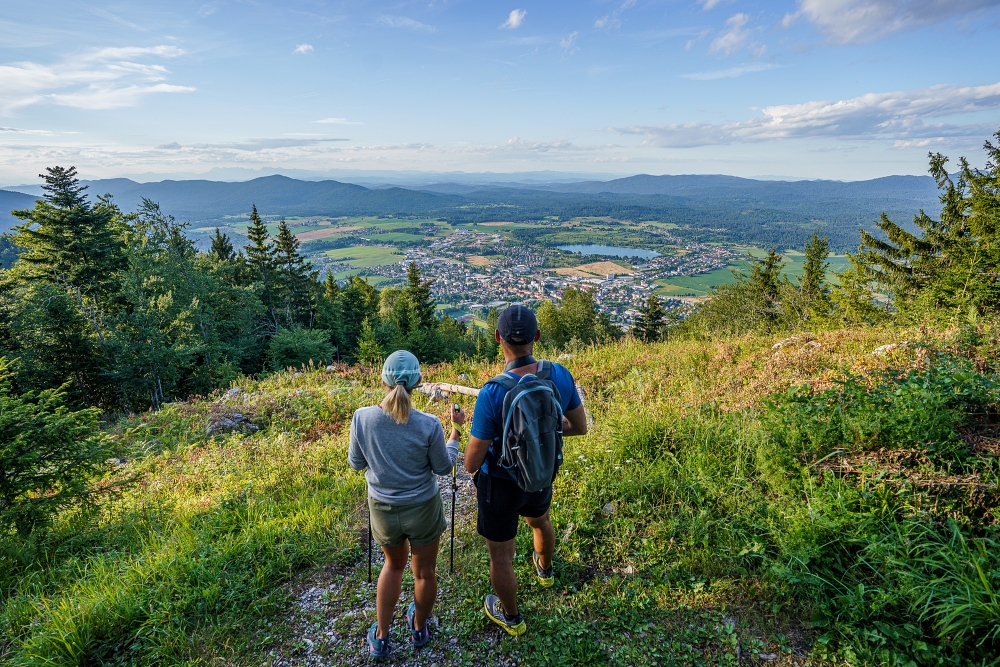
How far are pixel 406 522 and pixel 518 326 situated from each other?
4.73 ft

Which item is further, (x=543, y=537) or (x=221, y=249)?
(x=221, y=249)

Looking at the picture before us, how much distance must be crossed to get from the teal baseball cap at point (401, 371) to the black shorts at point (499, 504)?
0.83 meters

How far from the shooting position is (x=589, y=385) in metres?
7.49

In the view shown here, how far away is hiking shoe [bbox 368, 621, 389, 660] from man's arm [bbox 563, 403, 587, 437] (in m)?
1.95

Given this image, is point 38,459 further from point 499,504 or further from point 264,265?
point 264,265

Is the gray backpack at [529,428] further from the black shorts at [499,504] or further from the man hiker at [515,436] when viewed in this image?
the black shorts at [499,504]

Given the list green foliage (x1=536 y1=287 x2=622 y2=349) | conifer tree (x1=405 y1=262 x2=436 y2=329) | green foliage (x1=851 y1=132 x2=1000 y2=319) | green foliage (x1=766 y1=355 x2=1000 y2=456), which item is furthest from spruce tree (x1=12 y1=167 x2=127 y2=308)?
green foliage (x1=851 y1=132 x2=1000 y2=319)

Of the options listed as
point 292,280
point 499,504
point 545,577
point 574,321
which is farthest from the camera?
point 574,321

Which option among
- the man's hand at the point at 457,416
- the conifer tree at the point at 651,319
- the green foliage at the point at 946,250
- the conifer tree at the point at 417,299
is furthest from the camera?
the conifer tree at the point at 417,299

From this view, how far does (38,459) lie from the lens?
4094mm

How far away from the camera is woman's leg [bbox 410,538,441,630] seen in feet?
9.12

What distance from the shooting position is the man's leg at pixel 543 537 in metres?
3.14

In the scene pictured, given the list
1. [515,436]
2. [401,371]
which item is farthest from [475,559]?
[401,371]

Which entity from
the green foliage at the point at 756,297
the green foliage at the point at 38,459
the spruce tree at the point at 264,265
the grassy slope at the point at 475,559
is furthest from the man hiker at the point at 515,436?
the spruce tree at the point at 264,265
